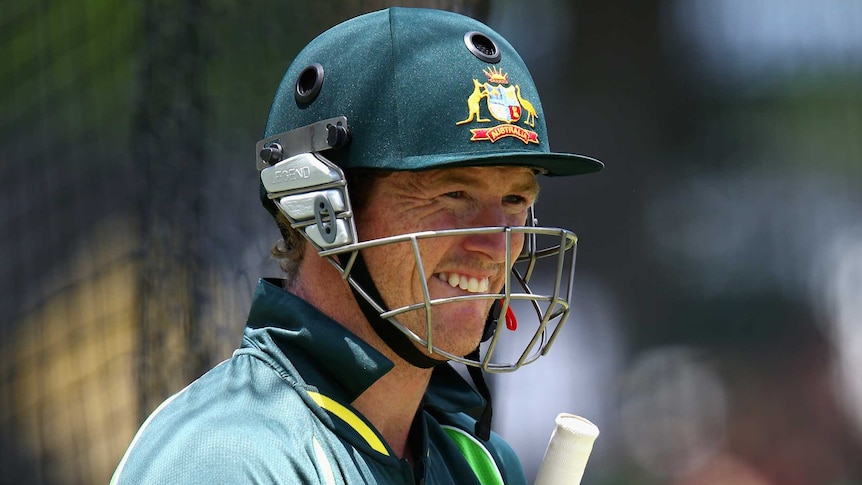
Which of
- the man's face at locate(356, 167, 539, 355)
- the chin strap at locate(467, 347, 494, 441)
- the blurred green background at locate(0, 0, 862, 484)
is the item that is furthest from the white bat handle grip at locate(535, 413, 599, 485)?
the blurred green background at locate(0, 0, 862, 484)

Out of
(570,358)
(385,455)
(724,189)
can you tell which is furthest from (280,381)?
(724,189)

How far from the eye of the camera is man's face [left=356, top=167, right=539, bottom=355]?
1977 mm

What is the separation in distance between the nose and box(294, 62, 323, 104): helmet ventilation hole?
0.37 m

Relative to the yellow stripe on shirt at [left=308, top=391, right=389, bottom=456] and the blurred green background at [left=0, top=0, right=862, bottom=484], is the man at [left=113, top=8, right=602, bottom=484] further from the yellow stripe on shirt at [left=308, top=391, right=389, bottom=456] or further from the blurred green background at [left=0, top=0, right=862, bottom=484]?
the blurred green background at [left=0, top=0, right=862, bottom=484]

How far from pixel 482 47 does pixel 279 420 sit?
0.79m

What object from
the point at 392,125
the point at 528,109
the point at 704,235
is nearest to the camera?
the point at 392,125

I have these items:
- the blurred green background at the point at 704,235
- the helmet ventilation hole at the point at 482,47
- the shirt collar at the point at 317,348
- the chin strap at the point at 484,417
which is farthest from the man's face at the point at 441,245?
the blurred green background at the point at 704,235

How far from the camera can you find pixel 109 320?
10.1 ft

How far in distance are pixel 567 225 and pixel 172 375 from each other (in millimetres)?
1427

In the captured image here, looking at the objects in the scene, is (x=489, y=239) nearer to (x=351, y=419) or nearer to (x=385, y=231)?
(x=385, y=231)

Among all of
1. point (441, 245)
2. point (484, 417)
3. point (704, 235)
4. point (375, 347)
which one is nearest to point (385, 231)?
point (441, 245)

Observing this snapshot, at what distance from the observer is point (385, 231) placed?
6.56 feet

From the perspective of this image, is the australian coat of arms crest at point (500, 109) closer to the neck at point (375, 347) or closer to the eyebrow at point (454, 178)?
the eyebrow at point (454, 178)

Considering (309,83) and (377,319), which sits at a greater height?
(309,83)
